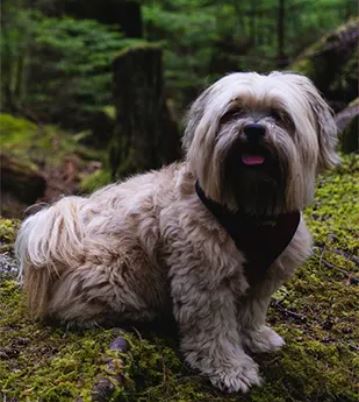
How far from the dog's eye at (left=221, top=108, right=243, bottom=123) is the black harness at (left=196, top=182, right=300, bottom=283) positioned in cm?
43

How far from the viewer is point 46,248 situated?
378 cm

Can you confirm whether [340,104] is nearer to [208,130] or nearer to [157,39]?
[208,130]

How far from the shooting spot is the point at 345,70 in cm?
1011

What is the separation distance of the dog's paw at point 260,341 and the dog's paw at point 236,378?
1.11 ft

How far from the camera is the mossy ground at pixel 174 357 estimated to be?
3.24 meters

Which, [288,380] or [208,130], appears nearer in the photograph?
[208,130]

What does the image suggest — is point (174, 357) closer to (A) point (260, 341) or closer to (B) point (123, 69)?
(A) point (260, 341)

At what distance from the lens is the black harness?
3.54 meters

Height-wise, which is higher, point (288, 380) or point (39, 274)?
point (39, 274)

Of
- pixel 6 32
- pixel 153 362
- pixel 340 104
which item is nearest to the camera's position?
pixel 153 362

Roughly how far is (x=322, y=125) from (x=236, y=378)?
4.62 feet

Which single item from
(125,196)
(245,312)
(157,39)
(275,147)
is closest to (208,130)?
(275,147)

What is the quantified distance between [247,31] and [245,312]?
53.1 feet

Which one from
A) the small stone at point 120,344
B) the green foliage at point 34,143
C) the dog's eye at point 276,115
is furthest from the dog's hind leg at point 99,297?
the green foliage at point 34,143
